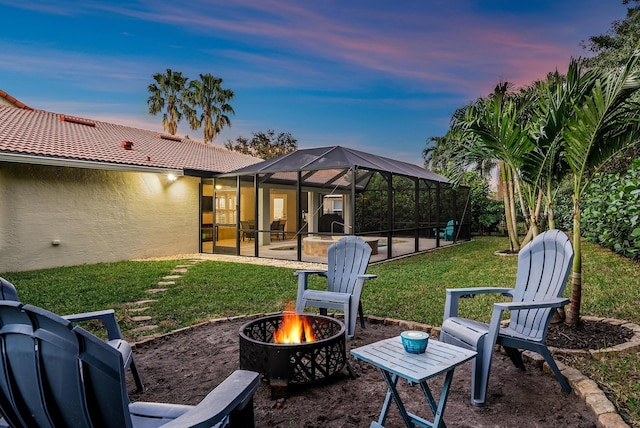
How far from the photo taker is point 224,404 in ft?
4.23

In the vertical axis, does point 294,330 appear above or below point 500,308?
below

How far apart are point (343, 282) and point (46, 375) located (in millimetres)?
3036

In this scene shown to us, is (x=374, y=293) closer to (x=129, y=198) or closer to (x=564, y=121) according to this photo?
(x=564, y=121)

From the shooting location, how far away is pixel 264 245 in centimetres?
1271

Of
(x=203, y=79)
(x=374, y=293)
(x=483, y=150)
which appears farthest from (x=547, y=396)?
(x=203, y=79)

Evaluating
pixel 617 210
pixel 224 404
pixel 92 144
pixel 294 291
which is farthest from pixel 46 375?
pixel 92 144

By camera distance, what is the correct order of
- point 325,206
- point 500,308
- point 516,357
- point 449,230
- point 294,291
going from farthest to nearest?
point 325,206
point 449,230
point 294,291
point 516,357
point 500,308

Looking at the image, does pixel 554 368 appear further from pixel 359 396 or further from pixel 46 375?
pixel 46 375

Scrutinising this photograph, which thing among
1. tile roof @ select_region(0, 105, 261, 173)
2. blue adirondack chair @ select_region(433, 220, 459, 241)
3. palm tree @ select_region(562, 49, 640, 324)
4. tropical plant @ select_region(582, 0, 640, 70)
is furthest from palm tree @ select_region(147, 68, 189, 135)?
palm tree @ select_region(562, 49, 640, 324)

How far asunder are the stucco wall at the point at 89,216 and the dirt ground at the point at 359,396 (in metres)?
6.43

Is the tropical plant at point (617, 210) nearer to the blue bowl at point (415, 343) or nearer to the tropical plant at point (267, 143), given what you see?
the blue bowl at point (415, 343)

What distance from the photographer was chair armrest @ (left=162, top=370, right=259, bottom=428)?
1184mm

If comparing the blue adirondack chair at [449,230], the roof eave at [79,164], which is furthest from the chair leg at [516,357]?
the blue adirondack chair at [449,230]

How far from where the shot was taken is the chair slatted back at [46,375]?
1080 millimetres
